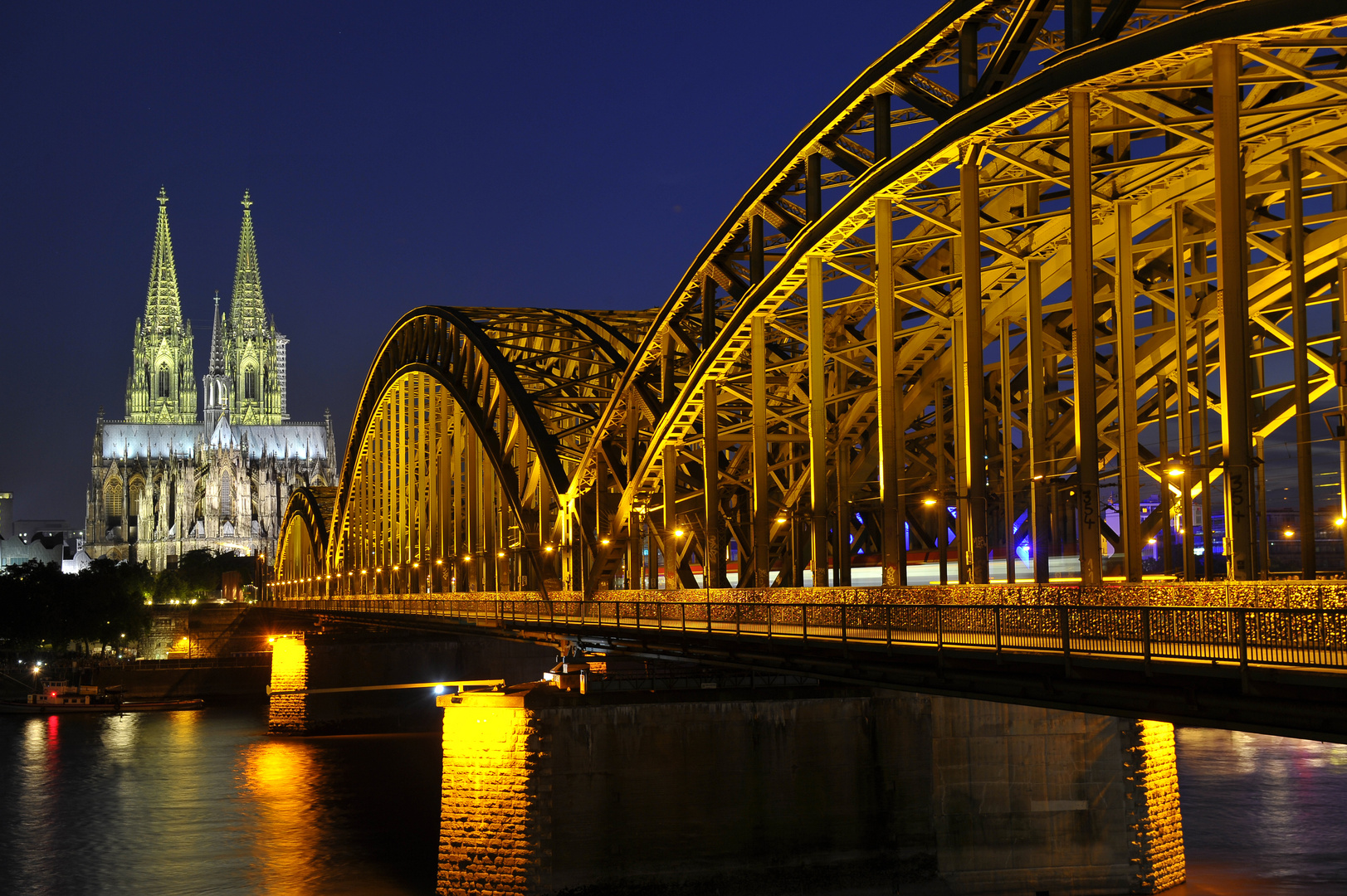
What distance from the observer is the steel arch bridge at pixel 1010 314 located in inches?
1048

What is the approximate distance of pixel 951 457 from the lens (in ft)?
183

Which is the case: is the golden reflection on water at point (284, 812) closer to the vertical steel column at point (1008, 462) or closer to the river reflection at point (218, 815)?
the river reflection at point (218, 815)

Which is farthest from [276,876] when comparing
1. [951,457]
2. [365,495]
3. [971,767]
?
[365,495]

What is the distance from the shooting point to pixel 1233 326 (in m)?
23.4

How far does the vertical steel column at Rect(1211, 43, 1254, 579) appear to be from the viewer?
23125 mm

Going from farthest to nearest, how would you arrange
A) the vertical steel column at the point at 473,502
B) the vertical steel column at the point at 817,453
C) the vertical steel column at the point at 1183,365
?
the vertical steel column at the point at 473,502, the vertical steel column at the point at 817,453, the vertical steel column at the point at 1183,365

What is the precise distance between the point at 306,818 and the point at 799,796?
28.1 m

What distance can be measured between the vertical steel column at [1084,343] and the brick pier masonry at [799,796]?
35.5ft

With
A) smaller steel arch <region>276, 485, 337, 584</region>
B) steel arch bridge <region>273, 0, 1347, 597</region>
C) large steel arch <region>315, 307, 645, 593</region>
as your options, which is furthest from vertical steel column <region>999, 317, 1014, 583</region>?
smaller steel arch <region>276, 485, 337, 584</region>

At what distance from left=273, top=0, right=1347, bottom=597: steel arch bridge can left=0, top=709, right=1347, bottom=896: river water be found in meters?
9.47

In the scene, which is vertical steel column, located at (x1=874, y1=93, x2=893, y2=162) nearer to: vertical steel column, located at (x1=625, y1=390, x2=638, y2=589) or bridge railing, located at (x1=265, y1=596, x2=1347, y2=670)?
bridge railing, located at (x1=265, y1=596, x2=1347, y2=670)

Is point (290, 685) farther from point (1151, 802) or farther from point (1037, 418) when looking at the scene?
point (1037, 418)

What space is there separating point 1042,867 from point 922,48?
19048mm

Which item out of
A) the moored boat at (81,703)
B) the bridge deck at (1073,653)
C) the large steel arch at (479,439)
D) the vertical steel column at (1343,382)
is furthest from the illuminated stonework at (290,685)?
the vertical steel column at (1343,382)
